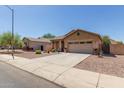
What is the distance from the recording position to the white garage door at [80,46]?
24.6 metres

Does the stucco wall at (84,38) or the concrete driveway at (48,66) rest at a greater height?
the stucco wall at (84,38)

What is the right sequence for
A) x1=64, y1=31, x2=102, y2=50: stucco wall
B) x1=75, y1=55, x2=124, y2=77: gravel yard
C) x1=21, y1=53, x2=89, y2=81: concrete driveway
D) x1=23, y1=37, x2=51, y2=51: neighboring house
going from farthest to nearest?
1. x1=23, y1=37, x2=51, y2=51: neighboring house
2. x1=64, y1=31, x2=102, y2=50: stucco wall
3. x1=75, y1=55, x2=124, y2=77: gravel yard
4. x1=21, y1=53, x2=89, y2=81: concrete driveway

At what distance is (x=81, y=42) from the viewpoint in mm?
25625

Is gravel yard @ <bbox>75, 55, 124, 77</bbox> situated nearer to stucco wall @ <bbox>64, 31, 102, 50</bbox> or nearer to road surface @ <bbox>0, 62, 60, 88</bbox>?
road surface @ <bbox>0, 62, 60, 88</bbox>

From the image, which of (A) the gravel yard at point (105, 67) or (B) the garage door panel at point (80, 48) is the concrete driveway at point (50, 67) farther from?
(B) the garage door panel at point (80, 48)

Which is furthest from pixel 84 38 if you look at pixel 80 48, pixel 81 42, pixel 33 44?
pixel 33 44

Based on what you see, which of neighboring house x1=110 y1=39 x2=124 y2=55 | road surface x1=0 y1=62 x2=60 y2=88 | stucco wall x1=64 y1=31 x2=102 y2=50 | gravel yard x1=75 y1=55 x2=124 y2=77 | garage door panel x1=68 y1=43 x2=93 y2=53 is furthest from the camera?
neighboring house x1=110 y1=39 x2=124 y2=55

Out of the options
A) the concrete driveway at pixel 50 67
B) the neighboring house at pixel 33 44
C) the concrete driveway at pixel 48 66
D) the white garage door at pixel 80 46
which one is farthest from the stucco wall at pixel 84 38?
the neighboring house at pixel 33 44

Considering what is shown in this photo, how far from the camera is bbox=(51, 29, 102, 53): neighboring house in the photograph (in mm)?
24047

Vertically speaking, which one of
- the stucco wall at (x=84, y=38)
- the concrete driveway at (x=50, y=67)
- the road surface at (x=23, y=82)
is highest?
the stucco wall at (x=84, y=38)

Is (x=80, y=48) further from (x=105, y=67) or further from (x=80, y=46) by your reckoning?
(x=105, y=67)

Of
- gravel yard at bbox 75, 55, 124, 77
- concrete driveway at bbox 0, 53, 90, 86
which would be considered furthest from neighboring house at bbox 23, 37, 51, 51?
gravel yard at bbox 75, 55, 124, 77

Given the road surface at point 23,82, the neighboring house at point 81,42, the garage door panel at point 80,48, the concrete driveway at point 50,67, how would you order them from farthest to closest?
1. the garage door panel at point 80,48
2. the neighboring house at point 81,42
3. the concrete driveway at point 50,67
4. the road surface at point 23,82

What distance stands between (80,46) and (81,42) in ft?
2.43
